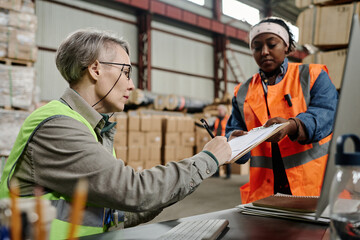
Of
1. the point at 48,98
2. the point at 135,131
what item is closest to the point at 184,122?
the point at 135,131

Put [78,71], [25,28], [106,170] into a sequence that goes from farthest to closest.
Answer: [25,28], [78,71], [106,170]

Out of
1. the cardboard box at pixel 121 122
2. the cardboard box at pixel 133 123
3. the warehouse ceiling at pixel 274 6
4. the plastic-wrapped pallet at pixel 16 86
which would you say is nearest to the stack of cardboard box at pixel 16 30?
the plastic-wrapped pallet at pixel 16 86

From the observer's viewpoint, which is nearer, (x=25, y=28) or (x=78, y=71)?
(x=78, y=71)

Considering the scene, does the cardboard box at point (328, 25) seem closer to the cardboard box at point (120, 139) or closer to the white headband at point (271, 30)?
the white headband at point (271, 30)

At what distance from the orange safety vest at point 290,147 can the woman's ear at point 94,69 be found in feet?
2.90

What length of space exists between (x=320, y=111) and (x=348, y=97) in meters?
1.01

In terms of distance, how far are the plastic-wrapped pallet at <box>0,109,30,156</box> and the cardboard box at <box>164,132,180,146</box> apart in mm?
4488

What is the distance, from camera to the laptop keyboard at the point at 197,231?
0.86 metres

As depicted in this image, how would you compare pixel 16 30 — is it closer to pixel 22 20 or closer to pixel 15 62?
pixel 22 20

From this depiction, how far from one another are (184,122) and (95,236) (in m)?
7.63

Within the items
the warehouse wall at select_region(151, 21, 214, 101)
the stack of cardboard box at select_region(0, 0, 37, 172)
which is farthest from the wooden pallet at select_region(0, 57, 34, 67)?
the warehouse wall at select_region(151, 21, 214, 101)

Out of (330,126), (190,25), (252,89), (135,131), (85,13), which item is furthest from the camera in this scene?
(190,25)

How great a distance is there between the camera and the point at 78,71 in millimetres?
1245

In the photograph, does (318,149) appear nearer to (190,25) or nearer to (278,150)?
(278,150)
